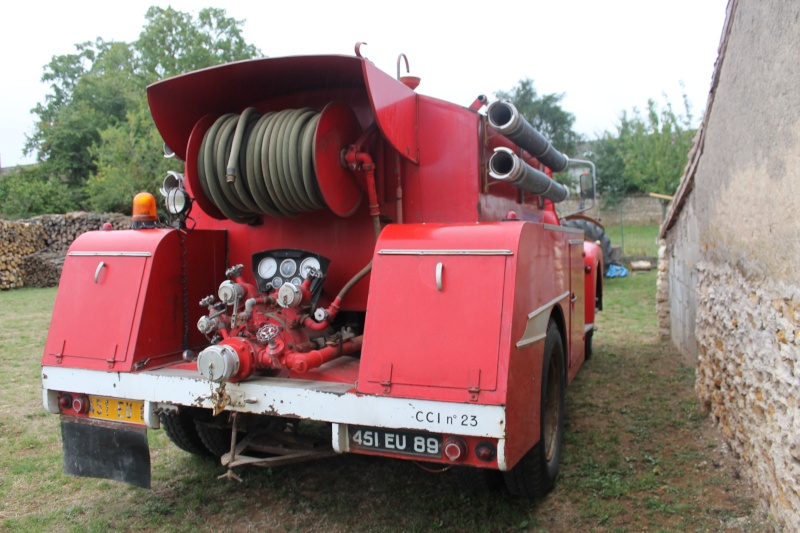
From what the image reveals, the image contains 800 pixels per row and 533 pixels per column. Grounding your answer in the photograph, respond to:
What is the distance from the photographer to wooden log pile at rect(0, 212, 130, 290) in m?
16.8

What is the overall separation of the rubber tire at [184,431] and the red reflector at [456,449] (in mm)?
1981

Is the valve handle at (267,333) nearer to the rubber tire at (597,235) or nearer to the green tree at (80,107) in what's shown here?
the rubber tire at (597,235)

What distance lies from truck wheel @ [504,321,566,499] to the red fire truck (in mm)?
16

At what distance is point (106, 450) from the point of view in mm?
3426

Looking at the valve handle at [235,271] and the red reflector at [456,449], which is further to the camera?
the valve handle at [235,271]

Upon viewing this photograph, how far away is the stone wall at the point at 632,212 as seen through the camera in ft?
88.6

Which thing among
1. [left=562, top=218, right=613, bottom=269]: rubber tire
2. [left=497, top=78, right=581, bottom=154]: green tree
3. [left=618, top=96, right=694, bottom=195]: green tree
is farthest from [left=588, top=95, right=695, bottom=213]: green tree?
[left=497, top=78, right=581, bottom=154]: green tree

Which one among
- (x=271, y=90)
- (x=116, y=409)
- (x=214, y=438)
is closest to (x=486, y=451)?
(x=116, y=409)

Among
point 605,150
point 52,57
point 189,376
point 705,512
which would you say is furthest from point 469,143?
point 52,57

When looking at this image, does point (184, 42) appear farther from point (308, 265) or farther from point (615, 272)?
point (308, 265)

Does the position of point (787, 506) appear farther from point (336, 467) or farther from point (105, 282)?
point (105, 282)

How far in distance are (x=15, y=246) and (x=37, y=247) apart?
78 cm

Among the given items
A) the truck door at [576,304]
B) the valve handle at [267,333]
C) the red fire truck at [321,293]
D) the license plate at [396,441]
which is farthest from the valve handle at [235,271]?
the truck door at [576,304]

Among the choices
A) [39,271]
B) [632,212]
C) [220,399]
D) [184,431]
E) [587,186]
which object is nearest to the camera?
[220,399]
